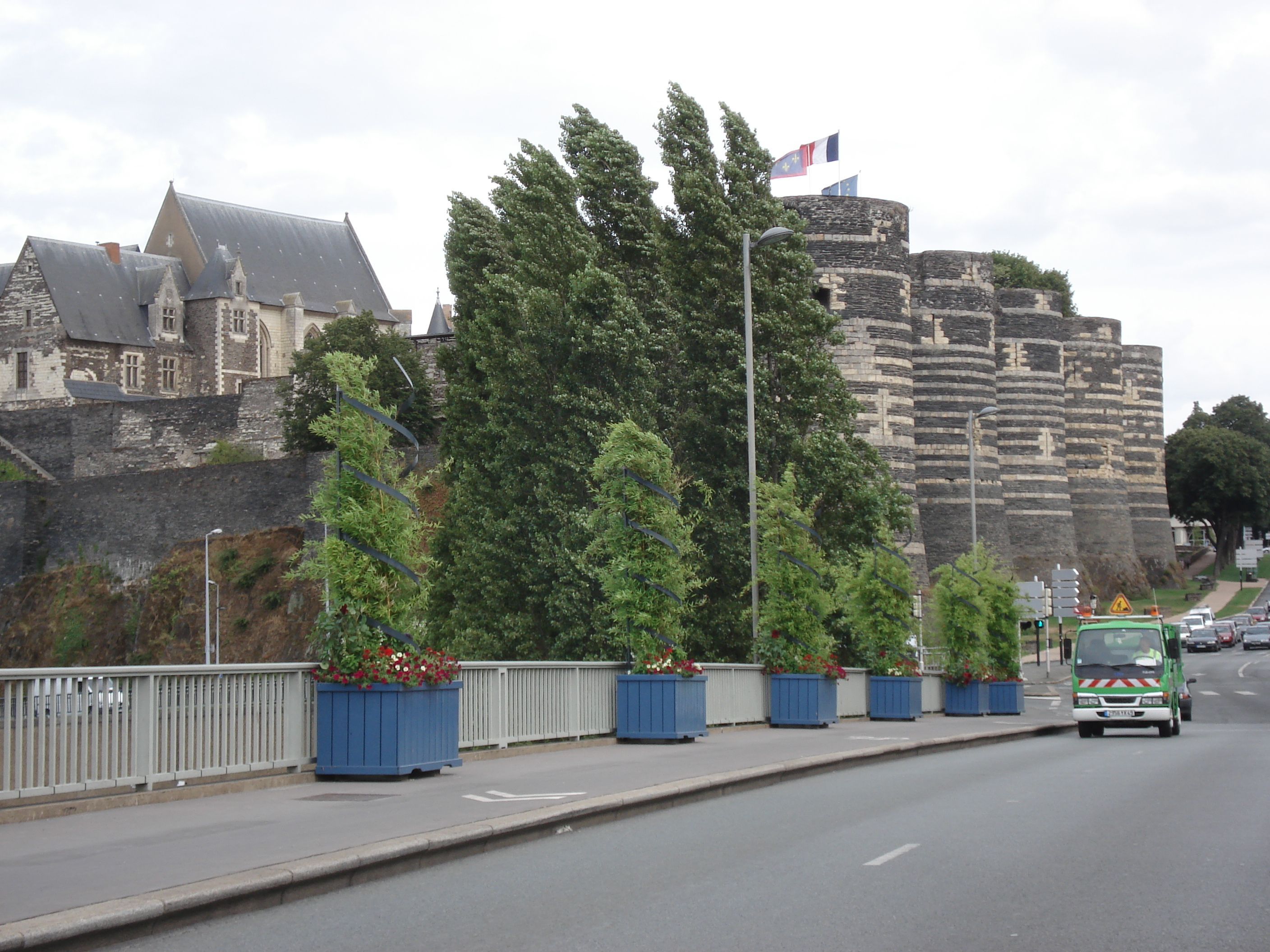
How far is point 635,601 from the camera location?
2002cm

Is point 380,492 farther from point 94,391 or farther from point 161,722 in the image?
point 94,391

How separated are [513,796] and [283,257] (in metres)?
104

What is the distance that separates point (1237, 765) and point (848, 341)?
1526 inches

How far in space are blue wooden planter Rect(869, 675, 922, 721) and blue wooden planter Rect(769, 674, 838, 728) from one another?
199 inches

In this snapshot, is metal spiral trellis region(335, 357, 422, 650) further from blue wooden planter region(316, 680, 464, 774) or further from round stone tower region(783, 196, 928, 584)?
round stone tower region(783, 196, 928, 584)

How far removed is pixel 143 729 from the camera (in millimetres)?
11969

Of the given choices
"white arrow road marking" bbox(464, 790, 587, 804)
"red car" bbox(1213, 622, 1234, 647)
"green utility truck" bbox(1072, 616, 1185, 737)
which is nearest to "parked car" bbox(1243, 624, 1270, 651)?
"red car" bbox(1213, 622, 1234, 647)

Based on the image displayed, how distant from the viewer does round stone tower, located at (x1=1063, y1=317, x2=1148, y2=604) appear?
79.8 meters

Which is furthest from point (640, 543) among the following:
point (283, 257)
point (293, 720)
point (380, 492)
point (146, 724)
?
point (283, 257)

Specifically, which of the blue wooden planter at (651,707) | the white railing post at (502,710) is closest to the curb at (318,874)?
the white railing post at (502,710)

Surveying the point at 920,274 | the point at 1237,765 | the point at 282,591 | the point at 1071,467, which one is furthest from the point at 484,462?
the point at 1071,467

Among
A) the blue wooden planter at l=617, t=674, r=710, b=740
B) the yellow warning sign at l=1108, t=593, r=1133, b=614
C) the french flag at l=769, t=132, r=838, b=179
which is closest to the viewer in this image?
the blue wooden planter at l=617, t=674, r=710, b=740

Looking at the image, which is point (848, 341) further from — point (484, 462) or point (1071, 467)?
point (1071, 467)

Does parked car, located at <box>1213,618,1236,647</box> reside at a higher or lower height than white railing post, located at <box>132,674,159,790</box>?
lower
